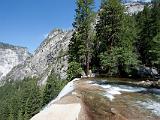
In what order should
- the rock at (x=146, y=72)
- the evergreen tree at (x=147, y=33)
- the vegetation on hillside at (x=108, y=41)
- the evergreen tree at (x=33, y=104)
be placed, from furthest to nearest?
the evergreen tree at (x=33, y=104)
the evergreen tree at (x=147, y=33)
the rock at (x=146, y=72)
the vegetation on hillside at (x=108, y=41)

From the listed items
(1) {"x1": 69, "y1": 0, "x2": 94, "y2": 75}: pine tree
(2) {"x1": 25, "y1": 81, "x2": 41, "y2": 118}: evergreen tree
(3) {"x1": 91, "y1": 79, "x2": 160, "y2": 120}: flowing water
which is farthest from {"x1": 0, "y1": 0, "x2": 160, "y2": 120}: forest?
(2) {"x1": 25, "y1": 81, "x2": 41, "y2": 118}: evergreen tree

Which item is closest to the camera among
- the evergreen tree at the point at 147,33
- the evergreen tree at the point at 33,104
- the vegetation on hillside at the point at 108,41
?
the vegetation on hillside at the point at 108,41

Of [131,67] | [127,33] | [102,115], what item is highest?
[127,33]

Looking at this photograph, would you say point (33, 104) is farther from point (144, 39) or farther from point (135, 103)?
point (135, 103)

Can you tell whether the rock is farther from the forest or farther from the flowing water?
the flowing water

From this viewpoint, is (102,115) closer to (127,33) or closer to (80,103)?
(80,103)

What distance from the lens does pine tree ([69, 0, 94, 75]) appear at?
69.2 meters

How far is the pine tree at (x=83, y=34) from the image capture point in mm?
69188

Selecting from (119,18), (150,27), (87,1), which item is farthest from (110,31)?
(150,27)

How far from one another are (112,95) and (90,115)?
860 centimetres

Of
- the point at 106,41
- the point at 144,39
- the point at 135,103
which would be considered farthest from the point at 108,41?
the point at 135,103

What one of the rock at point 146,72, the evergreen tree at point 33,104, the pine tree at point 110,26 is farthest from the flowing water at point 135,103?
the evergreen tree at point 33,104

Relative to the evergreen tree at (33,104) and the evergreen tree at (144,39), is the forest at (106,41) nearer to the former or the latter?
the evergreen tree at (144,39)

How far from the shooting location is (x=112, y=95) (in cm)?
3347
